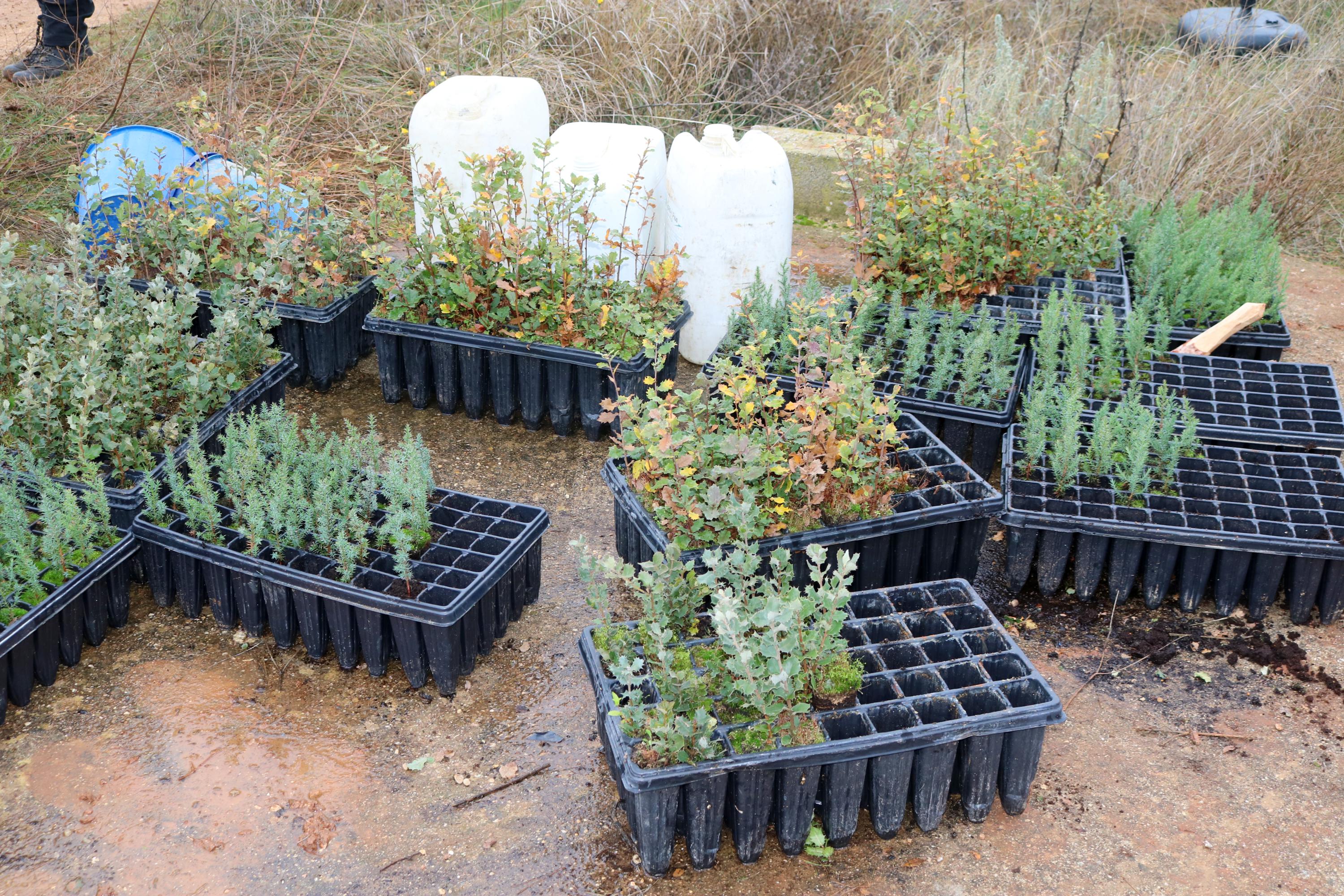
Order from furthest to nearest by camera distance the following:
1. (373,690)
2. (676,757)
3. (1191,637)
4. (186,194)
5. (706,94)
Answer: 1. (706,94)
2. (186,194)
3. (1191,637)
4. (373,690)
5. (676,757)

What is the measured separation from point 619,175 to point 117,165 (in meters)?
2.27

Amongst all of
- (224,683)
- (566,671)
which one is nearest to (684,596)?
(566,671)

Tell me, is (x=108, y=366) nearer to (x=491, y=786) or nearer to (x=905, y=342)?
(x=491, y=786)

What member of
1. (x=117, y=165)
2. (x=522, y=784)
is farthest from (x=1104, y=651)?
(x=117, y=165)

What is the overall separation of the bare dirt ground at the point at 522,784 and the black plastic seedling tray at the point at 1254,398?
72 cm

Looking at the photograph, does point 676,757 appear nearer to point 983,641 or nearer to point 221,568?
point 983,641

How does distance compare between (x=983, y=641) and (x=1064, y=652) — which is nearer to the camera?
(x=983, y=641)

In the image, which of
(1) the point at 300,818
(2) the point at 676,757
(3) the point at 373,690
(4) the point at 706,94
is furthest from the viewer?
(4) the point at 706,94

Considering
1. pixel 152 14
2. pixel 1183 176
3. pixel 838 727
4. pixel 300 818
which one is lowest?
pixel 300 818

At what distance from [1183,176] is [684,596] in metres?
4.73

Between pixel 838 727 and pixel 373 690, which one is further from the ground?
pixel 838 727

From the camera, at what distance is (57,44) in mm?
7004

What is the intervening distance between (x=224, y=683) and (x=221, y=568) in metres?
0.34

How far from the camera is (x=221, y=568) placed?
3242mm
